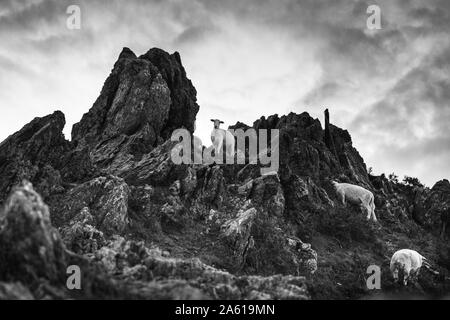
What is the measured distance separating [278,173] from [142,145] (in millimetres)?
11348

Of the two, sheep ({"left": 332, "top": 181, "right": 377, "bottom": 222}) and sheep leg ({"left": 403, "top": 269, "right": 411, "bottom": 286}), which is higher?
sheep ({"left": 332, "top": 181, "right": 377, "bottom": 222})

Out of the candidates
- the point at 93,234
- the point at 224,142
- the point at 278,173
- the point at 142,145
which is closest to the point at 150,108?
the point at 142,145

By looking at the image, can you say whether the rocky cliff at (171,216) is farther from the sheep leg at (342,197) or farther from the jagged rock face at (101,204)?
the sheep leg at (342,197)

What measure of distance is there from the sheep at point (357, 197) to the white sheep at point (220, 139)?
1018 centimetres

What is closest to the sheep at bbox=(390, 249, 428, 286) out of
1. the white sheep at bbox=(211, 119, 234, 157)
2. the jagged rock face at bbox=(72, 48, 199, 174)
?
the white sheep at bbox=(211, 119, 234, 157)

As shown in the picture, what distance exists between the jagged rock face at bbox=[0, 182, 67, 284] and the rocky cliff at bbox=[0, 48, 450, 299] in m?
0.03

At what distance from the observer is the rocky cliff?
16.2 metres

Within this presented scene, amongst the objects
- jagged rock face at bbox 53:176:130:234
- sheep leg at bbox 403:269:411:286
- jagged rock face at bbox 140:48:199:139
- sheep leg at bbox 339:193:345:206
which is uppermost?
jagged rock face at bbox 140:48:199:139

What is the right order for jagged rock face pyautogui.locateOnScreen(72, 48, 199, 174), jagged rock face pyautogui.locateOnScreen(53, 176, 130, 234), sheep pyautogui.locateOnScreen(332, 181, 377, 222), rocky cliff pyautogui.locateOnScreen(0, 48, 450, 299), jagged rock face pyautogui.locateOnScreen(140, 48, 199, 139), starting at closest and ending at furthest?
rocky cliff pyautogui.locateOnScreen(0, 48, 450, 299)
jagged rock face pyautogui.locateOnScreen(53, 176, 130, 234)
jagged rock face pyautogui.locateOnScreen(72, 48, 199, 174)
sheep pyautogui.locateOnScreen(332, 181, 377, 222)
jagged rock face pyautogui.locateOnScreen(140, 48, 199, 139)

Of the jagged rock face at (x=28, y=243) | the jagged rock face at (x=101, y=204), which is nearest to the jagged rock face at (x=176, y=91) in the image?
the jagged rock face at (x=101, y=204)

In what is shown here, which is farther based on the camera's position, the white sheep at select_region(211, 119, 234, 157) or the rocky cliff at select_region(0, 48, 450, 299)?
the white sheep at select_region(211, 119, 234, 157)

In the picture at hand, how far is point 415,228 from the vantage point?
142ft

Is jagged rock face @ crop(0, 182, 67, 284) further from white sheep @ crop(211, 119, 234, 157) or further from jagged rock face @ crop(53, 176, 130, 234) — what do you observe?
white sheep @ crop(211, 119, 234, 157)

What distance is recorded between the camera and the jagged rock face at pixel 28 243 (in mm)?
14758
